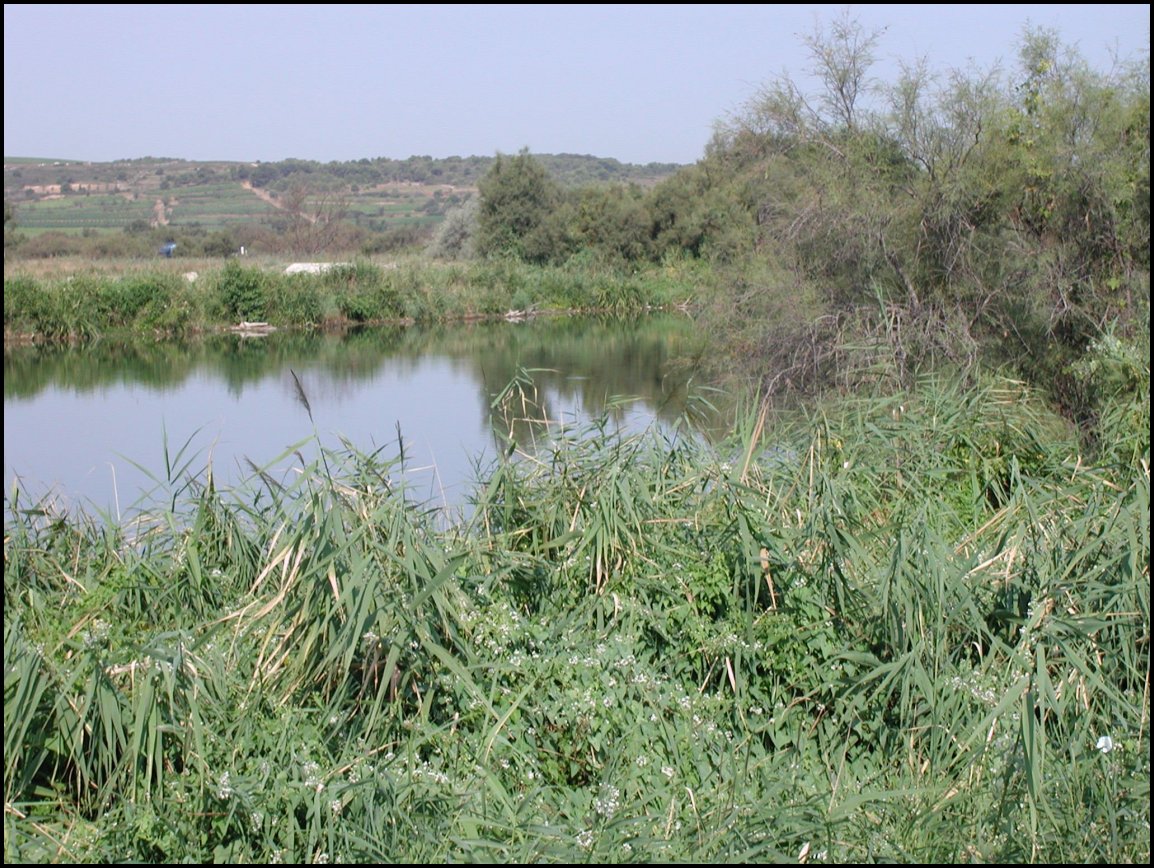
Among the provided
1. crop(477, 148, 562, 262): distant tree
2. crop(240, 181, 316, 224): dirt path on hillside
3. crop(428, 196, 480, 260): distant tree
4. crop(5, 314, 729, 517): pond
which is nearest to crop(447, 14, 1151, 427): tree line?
crop(5, 314, 729, 517): pond

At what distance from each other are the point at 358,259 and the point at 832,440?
844 inches

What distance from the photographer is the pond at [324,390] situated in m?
8.55

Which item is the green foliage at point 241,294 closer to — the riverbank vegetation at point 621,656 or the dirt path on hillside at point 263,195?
the riverbank vegetation at point 621,656

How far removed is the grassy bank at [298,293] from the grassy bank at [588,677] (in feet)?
53.3

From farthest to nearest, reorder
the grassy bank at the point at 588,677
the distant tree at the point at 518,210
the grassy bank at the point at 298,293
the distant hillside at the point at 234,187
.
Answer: the distant hillside at the point at 234,187 → the distant tree at the point at 518,210 → the grassy bank at the point at 298,293 → the grassy bank at the point at 588,677

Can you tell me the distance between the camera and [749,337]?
1181cm

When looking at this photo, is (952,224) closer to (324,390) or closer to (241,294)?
(324,390)

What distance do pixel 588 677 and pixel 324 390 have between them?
1177 cm

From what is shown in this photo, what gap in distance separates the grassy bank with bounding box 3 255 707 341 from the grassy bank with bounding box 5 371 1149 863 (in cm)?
1625

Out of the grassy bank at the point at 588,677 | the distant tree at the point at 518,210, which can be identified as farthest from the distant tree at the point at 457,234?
the grassy bank at the point at 588,677

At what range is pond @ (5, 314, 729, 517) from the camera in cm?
855

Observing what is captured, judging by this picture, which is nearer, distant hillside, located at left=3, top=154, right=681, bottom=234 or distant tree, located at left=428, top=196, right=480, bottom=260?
distant tree, located at left=428, top=196, right=480, bottom=260

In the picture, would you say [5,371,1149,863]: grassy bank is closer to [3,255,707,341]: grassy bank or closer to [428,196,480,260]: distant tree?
[3,255,707,341]: grassy bank

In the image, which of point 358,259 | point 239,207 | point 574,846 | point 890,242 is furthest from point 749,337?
point 239,207
